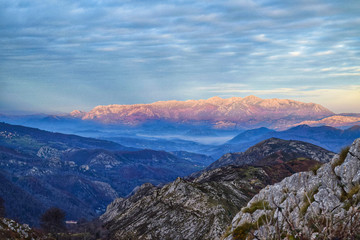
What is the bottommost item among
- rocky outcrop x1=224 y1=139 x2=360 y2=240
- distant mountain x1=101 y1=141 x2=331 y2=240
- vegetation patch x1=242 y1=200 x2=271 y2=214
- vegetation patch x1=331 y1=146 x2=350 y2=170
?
distant mountain x1=101 y1=141 x2=331 y2=240

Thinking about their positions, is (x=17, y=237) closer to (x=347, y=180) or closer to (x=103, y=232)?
(x=103, y=232)

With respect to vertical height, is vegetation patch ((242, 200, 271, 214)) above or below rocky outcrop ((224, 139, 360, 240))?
below

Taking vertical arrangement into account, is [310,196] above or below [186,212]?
above

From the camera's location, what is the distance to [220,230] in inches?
4850

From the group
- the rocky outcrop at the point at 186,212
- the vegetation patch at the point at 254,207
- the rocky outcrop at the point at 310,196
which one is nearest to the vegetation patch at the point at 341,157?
the rocky outcrop at the point at 310,196

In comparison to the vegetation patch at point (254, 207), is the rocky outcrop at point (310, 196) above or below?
above

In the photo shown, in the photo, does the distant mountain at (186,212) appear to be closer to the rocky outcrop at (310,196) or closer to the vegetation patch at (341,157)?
the rocky outcrop at (310,196)

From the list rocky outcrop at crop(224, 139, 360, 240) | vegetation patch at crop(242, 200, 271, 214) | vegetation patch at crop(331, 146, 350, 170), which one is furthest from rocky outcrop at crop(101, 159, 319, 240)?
vegetation patch at crop(331, 146, 350, 170)

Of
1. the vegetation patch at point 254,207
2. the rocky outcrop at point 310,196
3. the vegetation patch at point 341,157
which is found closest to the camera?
the rocky outcrop at point 310,196

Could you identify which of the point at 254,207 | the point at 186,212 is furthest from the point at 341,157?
the point at 186,212

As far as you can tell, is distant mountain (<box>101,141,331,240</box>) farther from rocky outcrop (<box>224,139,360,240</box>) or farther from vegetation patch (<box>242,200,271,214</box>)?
rocky outcrop (<box>224,139,360,240</box>)

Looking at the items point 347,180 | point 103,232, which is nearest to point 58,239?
point 103,232

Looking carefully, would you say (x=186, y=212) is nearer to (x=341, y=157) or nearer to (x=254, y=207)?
(x=254, y=207)

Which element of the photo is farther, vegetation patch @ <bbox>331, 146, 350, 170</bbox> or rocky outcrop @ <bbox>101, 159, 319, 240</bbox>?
rocky outcrop @ <bbox>101, 159, 319, 240</bbox>
